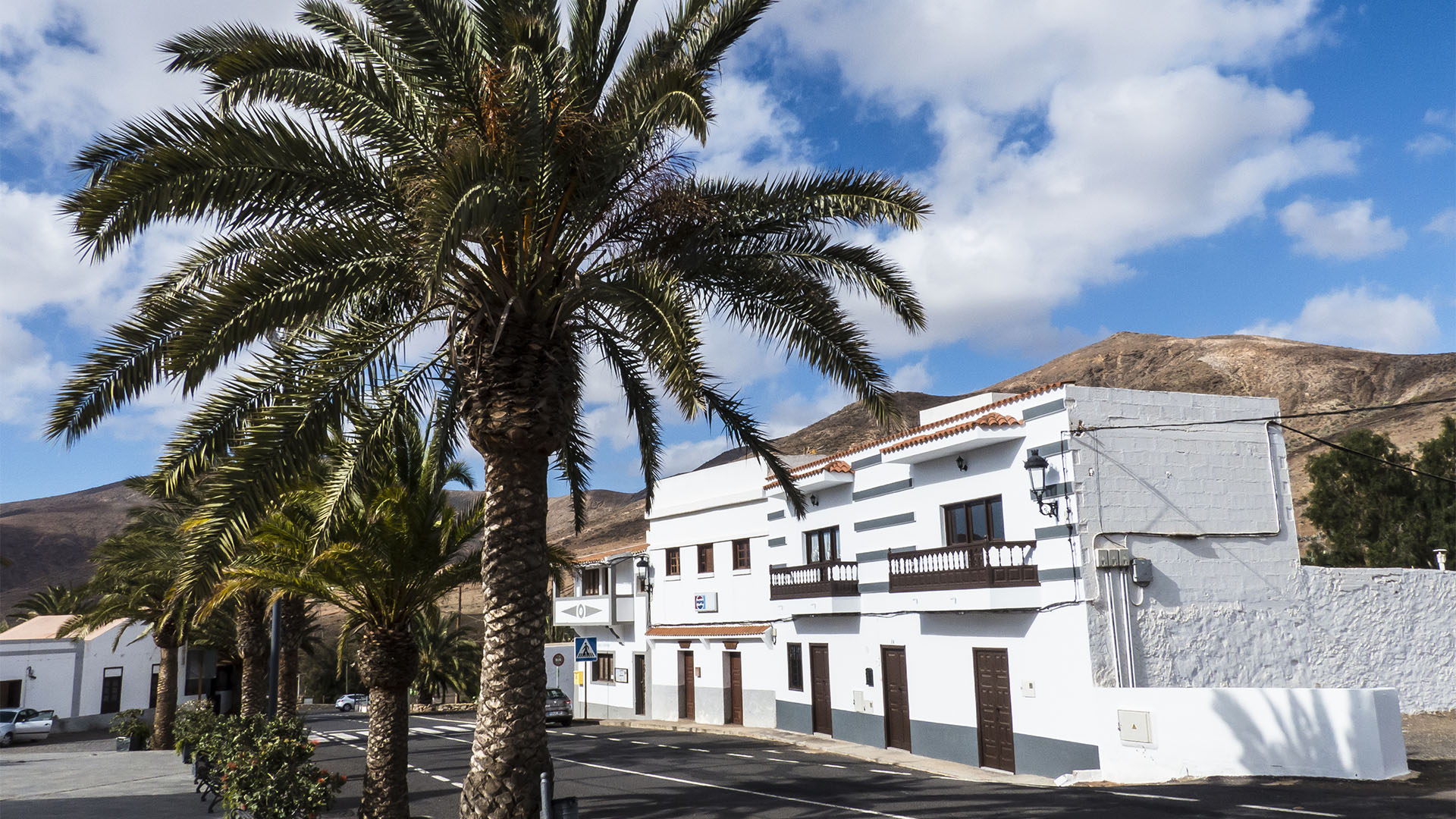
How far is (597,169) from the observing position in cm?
971

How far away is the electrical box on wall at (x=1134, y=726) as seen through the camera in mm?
16266

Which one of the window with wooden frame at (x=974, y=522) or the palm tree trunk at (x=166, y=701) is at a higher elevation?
the window with wooden frame at (x=974, y=522)

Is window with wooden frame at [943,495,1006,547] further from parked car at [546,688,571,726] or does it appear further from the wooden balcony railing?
parked car at [546,688,571,726]

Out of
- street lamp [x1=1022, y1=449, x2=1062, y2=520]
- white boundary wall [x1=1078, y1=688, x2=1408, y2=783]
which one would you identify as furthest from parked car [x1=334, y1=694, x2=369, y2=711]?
white boundary wall [x1=1078, y1=688, x2=1408, y2=783]

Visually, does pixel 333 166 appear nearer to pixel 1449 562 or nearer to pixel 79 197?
pixel 79 197

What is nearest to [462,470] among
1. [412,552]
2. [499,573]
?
[412,552]

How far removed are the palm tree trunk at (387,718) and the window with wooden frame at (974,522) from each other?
11.8 m

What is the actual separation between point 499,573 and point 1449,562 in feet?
121

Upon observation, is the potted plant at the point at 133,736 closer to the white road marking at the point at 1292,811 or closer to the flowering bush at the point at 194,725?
the flowering bush at the point at 194,725

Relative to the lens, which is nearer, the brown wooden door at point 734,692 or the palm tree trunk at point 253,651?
the palm tree trunk at point 253,651

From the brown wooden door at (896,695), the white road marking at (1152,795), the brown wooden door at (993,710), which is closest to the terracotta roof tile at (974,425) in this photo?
the brown wooden door at (993,710)

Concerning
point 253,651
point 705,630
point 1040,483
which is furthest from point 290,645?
point 1040,483

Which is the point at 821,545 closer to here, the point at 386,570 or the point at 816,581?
the point at 816,581

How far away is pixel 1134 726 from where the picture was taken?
16.5m
